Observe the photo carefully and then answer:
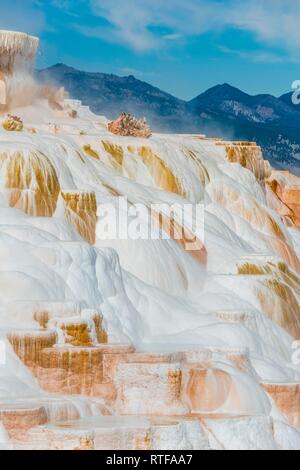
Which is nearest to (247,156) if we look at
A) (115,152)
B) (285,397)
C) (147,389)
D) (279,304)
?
(115,152)

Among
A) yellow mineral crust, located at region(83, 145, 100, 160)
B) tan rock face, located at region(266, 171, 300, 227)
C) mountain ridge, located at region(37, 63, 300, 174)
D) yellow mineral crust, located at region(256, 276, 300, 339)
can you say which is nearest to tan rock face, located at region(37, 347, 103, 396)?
yellow mineral crust, located at region(256, 276, 300, 339)

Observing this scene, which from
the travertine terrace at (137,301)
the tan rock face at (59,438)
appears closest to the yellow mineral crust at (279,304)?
the travertine terrace at (137,301)

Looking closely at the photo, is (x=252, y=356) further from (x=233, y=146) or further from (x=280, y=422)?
(x=233, y=146)

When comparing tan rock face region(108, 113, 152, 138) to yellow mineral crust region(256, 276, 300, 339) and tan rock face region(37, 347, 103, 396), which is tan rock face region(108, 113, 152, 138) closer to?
yellow mineral crust region(256, 276, 300, 339)

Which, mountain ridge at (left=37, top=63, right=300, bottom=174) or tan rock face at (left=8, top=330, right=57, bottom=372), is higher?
mountain ridge at (left=37, top=63, right=300, bottom=174)

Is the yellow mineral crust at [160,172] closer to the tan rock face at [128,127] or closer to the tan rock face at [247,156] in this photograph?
the tan rock face at [128,127]

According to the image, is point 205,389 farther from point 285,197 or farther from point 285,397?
point 285,197

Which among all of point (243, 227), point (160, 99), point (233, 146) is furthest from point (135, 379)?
point (160, 99)
